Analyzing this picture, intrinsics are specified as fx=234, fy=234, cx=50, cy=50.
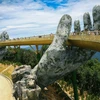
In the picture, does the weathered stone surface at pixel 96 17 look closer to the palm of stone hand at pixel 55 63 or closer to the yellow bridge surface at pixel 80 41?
the yellow bridge surface at pixel 80 41

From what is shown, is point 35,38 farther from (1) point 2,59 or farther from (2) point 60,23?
(1) point 2,59

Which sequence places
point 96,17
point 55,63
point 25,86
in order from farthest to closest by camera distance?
point 55,63 < point 25,86 < point 96,17

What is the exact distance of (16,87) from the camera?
1100 inches

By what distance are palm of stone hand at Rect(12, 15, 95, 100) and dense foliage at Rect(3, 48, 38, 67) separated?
2284 cm

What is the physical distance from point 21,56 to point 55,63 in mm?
31406

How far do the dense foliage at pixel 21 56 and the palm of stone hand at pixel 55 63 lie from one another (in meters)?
22.8

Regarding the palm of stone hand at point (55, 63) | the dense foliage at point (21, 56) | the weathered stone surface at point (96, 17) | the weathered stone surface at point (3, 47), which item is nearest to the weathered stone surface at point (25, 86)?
the palm of stone hand at point (55, 63)

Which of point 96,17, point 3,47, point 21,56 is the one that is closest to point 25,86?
point 96,17

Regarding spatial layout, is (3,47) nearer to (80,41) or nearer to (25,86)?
(25,86)

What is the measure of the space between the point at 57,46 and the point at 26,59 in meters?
29.9

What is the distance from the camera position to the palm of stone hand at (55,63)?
26.8 m

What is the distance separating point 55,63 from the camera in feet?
89.8

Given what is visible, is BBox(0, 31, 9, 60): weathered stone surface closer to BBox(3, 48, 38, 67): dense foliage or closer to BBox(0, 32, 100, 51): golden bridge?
BBox(3, 48, 38, 67): dense foliage

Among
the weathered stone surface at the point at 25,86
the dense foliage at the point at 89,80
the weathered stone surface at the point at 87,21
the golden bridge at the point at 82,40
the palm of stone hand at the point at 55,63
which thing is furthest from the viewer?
the dense foliage at the point at 89,80
